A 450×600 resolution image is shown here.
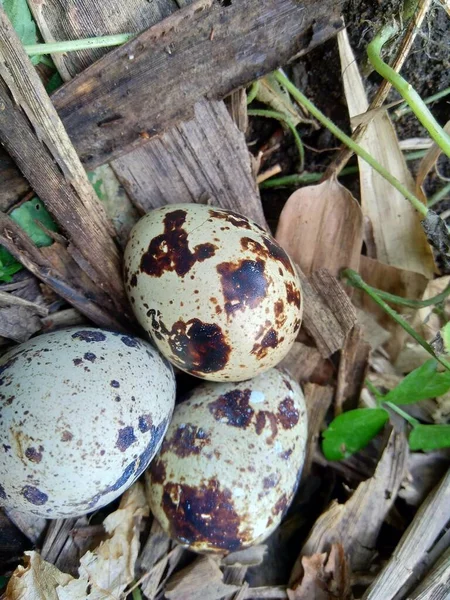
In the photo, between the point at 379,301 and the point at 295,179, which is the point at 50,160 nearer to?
the point at 295,179

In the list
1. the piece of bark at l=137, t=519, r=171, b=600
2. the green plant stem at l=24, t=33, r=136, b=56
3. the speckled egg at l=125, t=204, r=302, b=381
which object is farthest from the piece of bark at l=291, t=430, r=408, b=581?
the green plant stem at l=24, t=33, r=136, b=56

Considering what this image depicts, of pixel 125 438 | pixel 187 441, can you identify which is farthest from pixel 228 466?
pixel 125 438

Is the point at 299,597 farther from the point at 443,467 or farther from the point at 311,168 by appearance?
the point at 311,168

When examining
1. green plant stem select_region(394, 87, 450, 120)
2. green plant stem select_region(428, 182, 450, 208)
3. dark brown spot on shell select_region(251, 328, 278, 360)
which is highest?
green plant stem select_region(394, 87, 450, 120)

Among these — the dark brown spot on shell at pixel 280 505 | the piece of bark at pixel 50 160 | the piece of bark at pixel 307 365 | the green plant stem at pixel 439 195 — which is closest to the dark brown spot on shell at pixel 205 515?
the dark brown spot on shell at pixel 280 505

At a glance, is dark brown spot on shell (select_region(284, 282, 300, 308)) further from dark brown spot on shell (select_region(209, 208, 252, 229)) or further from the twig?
the twig

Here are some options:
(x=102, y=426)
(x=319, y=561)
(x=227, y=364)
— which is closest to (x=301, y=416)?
(x=227, y=364)
